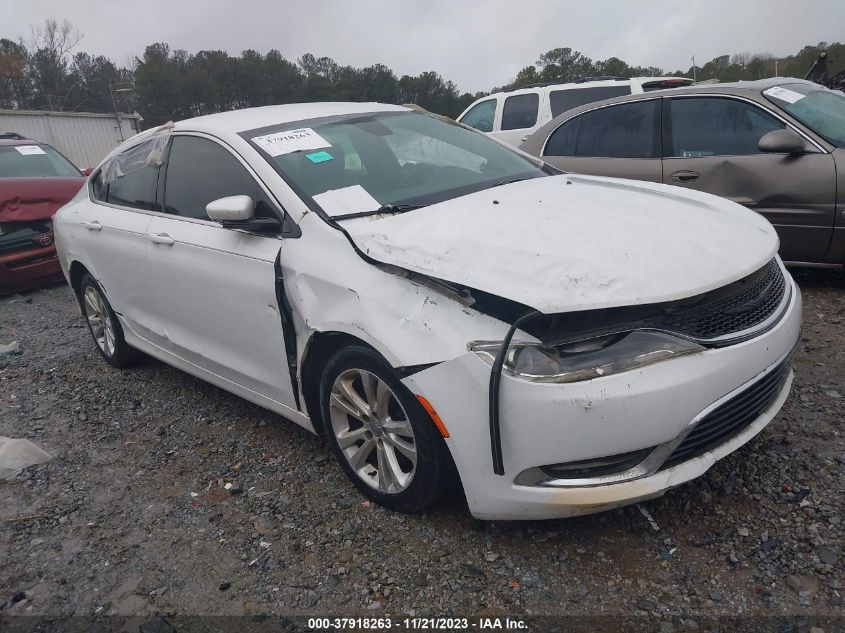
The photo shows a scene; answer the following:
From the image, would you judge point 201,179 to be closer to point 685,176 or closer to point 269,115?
point 269,115

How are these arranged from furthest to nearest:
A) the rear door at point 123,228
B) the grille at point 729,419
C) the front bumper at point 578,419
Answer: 1. the rear door at point 123,228
2. the grille at point 729,419
3. the front bumper at point 578,419

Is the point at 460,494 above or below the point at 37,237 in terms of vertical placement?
below

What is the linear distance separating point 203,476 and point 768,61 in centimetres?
4408

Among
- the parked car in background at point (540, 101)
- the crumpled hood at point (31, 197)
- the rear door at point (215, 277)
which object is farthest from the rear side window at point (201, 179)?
the parked car in background at point (540, 101)

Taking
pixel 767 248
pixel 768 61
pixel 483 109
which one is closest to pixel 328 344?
pixel 767 248

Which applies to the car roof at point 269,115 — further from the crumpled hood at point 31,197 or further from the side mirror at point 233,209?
the crumpled hood at point 31,197

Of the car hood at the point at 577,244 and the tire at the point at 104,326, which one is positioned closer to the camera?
the car hood at the point at 577,244

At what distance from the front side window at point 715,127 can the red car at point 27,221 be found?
647 cm

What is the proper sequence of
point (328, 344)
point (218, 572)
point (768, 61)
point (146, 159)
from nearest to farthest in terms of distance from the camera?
point (218, 572) < point (328, 344) < point (146, 159) < point (768, 61)

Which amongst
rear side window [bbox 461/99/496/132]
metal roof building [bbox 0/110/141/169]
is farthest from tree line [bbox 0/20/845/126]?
rear side window [bbox 461/99/496/132]

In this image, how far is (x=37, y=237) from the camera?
727 centimetres

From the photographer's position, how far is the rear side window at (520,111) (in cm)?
1012

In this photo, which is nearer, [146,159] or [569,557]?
[569,557]

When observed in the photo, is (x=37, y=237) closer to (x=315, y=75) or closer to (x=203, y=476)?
(x=203, y=476)
